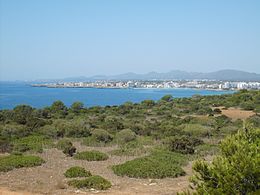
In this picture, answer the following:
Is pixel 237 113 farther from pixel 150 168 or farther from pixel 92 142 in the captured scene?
pixel 150 168

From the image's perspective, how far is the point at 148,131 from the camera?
25141mm

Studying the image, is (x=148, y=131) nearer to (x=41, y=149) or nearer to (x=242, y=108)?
(x=41, y=149)

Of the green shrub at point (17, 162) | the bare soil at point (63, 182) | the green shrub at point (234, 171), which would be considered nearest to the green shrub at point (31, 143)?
the green shrub at point (17, 162)

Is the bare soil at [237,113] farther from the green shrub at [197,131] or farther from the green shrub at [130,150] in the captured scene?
the green shrub at [130,150]

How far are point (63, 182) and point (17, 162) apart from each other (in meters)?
3.40

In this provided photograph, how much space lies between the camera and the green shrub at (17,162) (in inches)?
576

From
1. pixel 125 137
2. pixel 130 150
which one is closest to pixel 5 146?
pixel 130 150

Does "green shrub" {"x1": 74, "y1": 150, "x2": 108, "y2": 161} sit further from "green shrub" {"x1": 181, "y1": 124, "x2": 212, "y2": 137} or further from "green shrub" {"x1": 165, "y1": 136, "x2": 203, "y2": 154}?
"green shrub" {"x1": 181, "y1": 124, "x2": 212, "y2": 137}

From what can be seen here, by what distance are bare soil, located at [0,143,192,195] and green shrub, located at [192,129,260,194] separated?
4.57m

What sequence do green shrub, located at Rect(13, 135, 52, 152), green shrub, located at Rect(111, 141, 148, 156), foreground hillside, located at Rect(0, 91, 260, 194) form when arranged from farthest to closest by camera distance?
green shrub, located at Rect(13, 135, 52, 152), green shrub, located at Rect(111, 141, 148, 156), foreground hillside, located at Rect(0, 91, 260, 194)

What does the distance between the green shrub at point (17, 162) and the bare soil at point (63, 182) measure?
0.29 metres

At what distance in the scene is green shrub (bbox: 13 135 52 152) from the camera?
18455mm

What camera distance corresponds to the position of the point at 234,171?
6.70 m

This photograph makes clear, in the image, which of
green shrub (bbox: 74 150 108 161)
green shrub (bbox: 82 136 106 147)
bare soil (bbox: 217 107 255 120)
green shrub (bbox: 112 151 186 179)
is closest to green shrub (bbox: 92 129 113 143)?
green shrub (bbox: 82 136 106 147)
